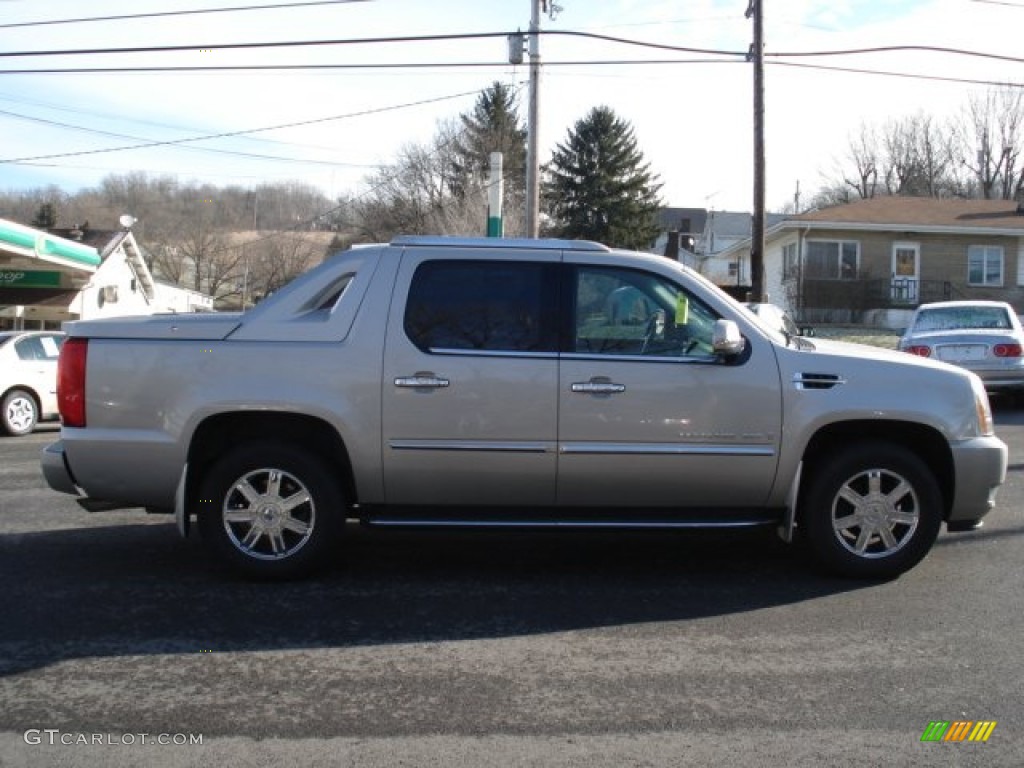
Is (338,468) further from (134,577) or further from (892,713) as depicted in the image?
(892,713)

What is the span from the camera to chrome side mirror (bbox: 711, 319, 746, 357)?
4984 mm

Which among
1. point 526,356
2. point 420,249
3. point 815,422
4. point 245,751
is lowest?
point 245,751

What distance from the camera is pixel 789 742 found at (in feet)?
11.3

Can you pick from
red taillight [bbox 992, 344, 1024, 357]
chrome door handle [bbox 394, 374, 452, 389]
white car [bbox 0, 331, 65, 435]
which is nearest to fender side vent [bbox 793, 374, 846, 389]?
chrome door handle [bbox 394, 374, 452, 389]

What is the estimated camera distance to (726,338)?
4977mm

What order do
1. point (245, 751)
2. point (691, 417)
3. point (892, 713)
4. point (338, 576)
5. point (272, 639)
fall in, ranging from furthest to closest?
point (338, 576) → point (691, 417) → point (272, 639) → point (892, 713) → point (245, 751)

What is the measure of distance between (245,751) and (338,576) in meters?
2.11

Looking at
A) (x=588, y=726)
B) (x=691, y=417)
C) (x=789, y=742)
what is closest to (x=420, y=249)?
(x=691, y=417)

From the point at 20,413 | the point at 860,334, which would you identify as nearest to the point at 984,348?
the point at 860,334

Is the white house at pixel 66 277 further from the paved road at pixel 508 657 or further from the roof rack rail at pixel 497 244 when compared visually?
the paved road at pixel 508 657

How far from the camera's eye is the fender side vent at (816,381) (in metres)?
5.15

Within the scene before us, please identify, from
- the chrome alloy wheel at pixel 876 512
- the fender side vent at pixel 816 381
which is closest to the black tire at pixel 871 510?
the chrome alloy wheel at pixel 876 512

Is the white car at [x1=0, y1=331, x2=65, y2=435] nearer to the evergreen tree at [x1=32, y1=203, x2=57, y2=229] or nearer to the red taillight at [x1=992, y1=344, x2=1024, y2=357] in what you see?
the red taillight at [x1=992, y1=344, x2=1024, y2=357]

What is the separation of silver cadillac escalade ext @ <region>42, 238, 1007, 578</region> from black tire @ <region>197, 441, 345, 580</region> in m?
0.01
